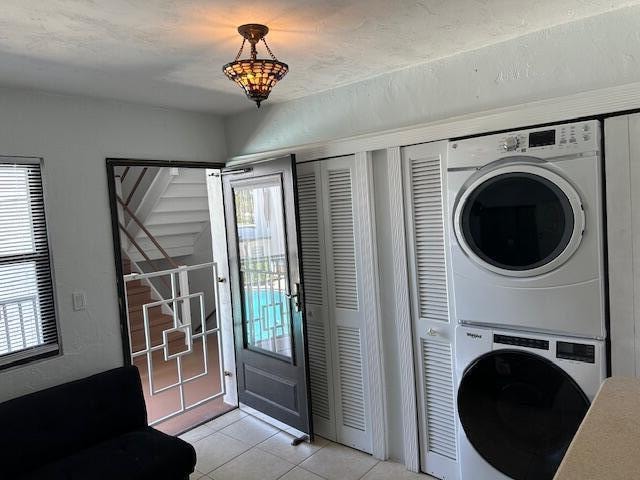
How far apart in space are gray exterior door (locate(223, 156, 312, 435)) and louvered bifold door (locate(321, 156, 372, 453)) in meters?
0.20

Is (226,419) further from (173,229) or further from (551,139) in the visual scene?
(551,139)

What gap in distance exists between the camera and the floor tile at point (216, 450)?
281 cm

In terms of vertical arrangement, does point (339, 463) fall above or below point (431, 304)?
below

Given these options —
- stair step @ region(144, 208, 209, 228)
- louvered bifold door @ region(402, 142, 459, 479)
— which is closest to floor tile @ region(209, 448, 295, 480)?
louvered bifold door @ region(402, 142, 459, 479)

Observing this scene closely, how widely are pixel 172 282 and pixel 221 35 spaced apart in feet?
7.57

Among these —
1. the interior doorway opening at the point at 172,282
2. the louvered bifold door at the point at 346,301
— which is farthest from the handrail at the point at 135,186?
the louvered bifold door at the point at 346,301

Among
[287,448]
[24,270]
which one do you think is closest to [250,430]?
[287,448]

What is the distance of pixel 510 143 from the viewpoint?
1969 millimetres

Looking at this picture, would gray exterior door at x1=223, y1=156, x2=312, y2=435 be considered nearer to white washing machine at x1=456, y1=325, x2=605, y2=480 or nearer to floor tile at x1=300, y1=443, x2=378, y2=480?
floor tile at x1=300, y1=443, x2=378, y2=480

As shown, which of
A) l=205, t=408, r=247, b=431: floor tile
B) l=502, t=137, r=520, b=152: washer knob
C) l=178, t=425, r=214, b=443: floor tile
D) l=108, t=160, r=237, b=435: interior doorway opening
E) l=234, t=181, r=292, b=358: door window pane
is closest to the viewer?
l=502, t=137, r=520, b=152: washer knob

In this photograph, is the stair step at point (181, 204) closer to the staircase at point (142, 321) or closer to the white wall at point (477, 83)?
the staircase at point (142, 321)

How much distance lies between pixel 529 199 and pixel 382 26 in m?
0.96

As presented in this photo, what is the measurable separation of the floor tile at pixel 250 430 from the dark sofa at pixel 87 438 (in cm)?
72

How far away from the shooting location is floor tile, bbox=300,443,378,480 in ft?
8.61
